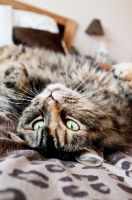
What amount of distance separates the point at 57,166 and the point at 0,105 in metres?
0.66

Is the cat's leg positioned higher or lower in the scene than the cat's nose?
higher

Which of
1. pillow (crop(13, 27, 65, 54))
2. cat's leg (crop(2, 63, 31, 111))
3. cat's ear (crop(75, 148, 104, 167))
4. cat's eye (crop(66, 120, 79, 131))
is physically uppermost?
pillow (crop(13, 27, 65, 54))

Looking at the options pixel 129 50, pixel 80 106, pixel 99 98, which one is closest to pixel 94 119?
pixel 80 106

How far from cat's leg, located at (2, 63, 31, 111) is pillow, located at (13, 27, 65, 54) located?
4.34ft

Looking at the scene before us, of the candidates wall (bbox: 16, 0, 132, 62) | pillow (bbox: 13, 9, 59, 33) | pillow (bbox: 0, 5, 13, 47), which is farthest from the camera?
wall (bbox: 16, 0, 132, 62)

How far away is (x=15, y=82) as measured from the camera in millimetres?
1388

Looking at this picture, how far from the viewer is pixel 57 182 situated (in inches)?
24.0

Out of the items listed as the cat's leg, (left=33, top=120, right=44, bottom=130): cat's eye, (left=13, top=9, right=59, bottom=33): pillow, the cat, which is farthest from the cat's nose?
(left=13, top=9, right=59, bottom=33): pillow

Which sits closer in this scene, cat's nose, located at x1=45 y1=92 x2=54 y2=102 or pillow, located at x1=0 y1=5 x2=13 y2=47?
cat's nose, located at x1=45 y1=92 x2=54 y2=102

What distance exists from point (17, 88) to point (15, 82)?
0.04 metres

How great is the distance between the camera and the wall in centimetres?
394

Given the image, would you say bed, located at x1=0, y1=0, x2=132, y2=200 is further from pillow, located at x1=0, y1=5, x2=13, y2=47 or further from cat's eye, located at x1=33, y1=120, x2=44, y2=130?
pillow, located at x1=0, y1=5, x2=13, y2=47

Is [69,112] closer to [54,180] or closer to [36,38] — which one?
[54,180]

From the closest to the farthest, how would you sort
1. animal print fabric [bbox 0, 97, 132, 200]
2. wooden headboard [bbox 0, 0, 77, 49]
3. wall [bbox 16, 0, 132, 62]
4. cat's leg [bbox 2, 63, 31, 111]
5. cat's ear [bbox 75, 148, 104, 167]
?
animal print fabric [bbox 0, 97, 132, 200] < cat's ear [bbox 75, 148, 104, 167] < cat's leg [bbox 2, 63, 31, 111] < wooden headboard [bbox 0, 0, 77, 49] < wall [bbox 16, 0, 132, 62]
